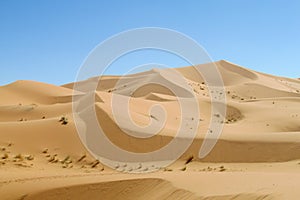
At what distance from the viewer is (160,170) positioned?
11242 millimetres

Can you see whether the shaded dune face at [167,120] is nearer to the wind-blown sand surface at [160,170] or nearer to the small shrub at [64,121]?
the wind-blown sand surface at [160,170]

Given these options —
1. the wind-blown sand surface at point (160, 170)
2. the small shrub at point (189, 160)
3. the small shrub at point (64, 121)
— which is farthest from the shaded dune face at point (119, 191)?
the small shrub at point (64, 121)

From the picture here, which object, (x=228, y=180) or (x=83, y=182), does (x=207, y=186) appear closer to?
(x=228, y=180)

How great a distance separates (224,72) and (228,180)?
45179 millimetres

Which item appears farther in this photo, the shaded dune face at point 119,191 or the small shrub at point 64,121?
the small shrub at point 64,121

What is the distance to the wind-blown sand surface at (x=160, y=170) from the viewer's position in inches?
288

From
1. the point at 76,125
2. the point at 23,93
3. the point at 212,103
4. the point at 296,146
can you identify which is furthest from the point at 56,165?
the point at 23,93

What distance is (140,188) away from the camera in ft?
27.3

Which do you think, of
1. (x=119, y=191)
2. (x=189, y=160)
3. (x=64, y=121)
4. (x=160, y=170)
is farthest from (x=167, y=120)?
(x=119, y=191)

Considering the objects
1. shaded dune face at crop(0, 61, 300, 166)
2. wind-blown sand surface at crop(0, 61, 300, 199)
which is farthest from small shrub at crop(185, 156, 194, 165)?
shaded dune face at crop(0, 61, 300, 166)

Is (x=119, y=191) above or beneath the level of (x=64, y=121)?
beneath

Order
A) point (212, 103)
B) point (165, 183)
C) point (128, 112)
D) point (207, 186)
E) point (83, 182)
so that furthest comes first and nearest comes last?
point (212, 103)
point (128, 112)
point (83, 182)
point (165, 183)
point (207, 186)

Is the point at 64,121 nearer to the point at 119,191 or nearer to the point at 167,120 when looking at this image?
the point at 167,120

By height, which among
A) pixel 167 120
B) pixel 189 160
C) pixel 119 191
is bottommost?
pixel 189 160
